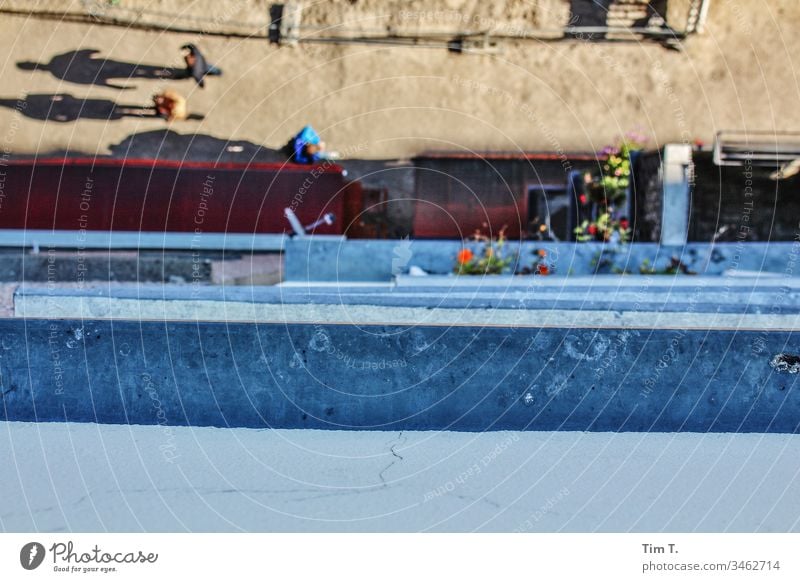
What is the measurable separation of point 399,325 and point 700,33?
39.9ft

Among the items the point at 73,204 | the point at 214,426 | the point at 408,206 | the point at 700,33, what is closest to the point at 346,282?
the point at 408,206

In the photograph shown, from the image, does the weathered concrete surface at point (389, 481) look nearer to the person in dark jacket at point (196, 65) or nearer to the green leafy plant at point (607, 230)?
the green leafy plant at point (607, 230)

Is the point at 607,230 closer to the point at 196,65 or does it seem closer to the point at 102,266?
the point at 196,65

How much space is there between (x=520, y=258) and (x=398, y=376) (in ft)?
24.0

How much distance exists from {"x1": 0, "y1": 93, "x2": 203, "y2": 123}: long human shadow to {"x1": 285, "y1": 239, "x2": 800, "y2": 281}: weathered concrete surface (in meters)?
4.27

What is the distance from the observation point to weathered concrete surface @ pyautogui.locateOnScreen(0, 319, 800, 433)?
3779 mm

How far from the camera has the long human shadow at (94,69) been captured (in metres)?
13.1

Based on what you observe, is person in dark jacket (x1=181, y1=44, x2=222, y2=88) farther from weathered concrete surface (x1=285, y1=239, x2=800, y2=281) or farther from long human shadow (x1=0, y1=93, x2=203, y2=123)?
weathered concrete surface (x1=285, y1=239, x2=800, y2=281)

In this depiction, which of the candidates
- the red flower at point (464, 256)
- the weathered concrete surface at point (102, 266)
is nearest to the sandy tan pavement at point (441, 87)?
the weathered concrete surface at point (102, 266)

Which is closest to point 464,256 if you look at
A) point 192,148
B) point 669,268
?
point 669,268

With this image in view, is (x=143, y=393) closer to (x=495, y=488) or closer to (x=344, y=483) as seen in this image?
(x=344, y=483)

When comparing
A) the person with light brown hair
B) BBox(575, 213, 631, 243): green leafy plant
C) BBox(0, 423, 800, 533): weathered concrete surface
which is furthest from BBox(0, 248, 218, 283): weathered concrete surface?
BBox(0, 423, 800, 533): weathered concrete surface

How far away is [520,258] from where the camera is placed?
10875 mm

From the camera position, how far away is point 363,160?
44.9 ft
